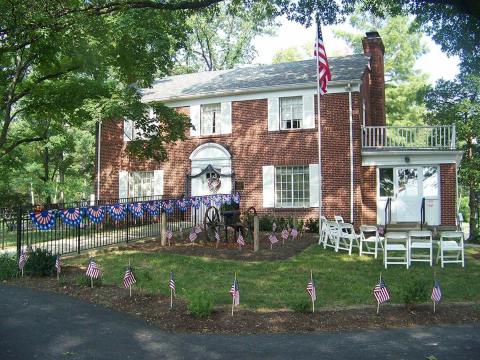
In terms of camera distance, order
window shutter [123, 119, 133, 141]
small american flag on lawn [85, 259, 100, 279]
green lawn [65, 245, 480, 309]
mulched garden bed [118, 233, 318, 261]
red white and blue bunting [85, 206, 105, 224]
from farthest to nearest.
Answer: window shutter [123, 119, 133, 141], mulched garden bed [118, 233, 318, 261], red white and blue bunting [85, 206, 105, 224], small american flag on lawn [85, 259, 100, 279], green lawn [65, 245, 480, 309]

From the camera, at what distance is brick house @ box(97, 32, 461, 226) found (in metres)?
17.2

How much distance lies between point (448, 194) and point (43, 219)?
45.0ft

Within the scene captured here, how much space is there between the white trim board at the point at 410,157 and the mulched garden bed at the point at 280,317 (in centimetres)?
1036

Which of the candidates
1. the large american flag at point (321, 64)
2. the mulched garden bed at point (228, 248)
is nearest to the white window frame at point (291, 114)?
the large american flag at point (321, 64)

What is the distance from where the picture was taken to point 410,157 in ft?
56.0

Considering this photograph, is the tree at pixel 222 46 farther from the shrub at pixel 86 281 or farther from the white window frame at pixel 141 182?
the shrub at pixel 86 281

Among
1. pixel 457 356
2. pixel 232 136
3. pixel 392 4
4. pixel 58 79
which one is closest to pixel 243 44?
pixel 232 136

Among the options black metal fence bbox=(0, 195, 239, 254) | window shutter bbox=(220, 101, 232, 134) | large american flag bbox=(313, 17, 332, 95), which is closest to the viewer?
black metal fence bbox=(0, 195, 239, 254)

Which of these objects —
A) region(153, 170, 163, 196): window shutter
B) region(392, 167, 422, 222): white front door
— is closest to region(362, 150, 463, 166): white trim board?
region(392, 167, 422, 222): white front door

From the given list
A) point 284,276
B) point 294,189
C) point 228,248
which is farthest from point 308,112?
point 284,276

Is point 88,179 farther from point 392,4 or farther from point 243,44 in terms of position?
point 392,4

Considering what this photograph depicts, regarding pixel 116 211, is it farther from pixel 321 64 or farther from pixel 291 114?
pixel 291 114

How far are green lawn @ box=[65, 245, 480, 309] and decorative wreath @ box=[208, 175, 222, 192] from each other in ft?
25.1

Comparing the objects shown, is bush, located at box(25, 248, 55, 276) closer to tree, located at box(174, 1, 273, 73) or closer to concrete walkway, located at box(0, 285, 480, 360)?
concrete walkway, located at box(0, 285, 480, 360)
